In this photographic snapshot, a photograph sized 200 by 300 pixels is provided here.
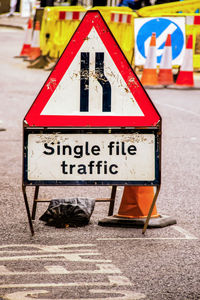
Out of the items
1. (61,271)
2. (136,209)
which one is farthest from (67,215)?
(61,271)

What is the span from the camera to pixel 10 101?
14.9 m

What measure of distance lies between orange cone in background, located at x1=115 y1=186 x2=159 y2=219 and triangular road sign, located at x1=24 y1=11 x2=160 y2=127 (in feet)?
2.12

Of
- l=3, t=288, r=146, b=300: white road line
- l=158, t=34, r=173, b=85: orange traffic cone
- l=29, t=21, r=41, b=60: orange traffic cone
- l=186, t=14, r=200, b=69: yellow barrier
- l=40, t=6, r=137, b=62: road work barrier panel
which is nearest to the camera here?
l=3, t=288, r=146, b=300: white road line

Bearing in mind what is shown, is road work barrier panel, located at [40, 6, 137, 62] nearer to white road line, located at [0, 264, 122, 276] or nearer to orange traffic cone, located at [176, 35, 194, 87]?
orange traffic cone, located at [176, 35, 194, 87]

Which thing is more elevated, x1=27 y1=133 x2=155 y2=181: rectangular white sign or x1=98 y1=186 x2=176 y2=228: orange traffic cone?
x1=27 y1=133 x2=155 y2=181: rectangular white sign

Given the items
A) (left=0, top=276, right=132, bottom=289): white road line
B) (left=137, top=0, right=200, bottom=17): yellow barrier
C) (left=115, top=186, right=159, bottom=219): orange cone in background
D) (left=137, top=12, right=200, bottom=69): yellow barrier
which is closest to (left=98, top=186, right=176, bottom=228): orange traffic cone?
(left=115, top=186, right=159, bottom=219): orange cone in background

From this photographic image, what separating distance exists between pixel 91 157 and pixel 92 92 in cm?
42

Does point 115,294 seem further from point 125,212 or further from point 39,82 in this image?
point 39,82

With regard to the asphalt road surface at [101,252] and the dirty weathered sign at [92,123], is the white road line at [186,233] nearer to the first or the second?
the asphalt road surface at [101,252]

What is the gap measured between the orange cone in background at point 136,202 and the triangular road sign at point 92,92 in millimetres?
646

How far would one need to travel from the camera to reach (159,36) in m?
18.9

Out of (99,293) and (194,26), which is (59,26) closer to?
(194,26)

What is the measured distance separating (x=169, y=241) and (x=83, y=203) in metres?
0.87

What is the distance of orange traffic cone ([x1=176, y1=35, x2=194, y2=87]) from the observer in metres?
17.7
